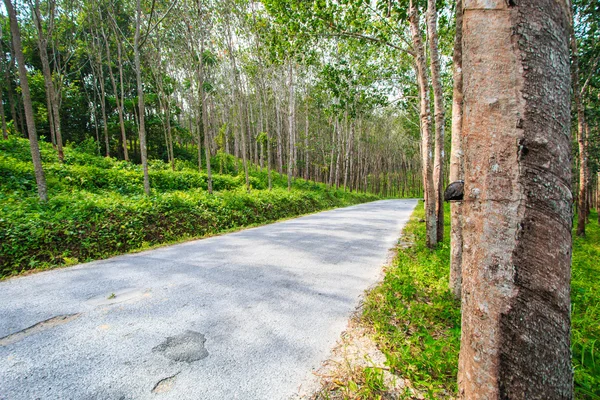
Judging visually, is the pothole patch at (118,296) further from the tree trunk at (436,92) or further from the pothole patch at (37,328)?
the tree trunk at (436,92)

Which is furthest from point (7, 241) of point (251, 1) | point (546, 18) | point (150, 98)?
point (150, 98)

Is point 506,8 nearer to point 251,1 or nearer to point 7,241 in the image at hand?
point 7,241

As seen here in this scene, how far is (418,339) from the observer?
8.51ft

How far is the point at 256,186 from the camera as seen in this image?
59.8ft

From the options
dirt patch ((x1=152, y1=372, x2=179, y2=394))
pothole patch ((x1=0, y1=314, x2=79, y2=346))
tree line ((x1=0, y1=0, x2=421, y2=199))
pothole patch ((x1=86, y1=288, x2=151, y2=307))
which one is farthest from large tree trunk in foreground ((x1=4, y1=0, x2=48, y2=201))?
dirt patch ((x1=152, y1=372, x2=179, y2=394))

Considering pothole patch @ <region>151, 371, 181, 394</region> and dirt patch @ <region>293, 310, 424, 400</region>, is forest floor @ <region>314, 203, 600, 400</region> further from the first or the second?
pothole patch @ <region>151, 371, 181, 394</region>

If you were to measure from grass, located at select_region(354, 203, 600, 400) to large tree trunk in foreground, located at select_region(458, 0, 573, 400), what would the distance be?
1.17 meters

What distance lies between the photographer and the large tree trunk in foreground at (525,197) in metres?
1.00

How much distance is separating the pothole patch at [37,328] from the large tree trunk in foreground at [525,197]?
143 inches

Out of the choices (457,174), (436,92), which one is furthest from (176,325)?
(436,92)

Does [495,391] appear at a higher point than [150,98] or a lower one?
lower

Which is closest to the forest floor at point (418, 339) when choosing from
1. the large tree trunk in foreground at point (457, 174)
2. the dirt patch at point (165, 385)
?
the large tree trunk in foreground at point (457, 174)

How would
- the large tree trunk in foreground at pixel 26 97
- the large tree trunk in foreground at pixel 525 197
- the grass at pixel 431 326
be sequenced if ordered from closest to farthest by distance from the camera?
the large tree trunk in foreground at pixel 525 197, the grass at pixel 431 326, the large tree trunk in foreground at pixel 26 97

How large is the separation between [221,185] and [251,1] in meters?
9.17
